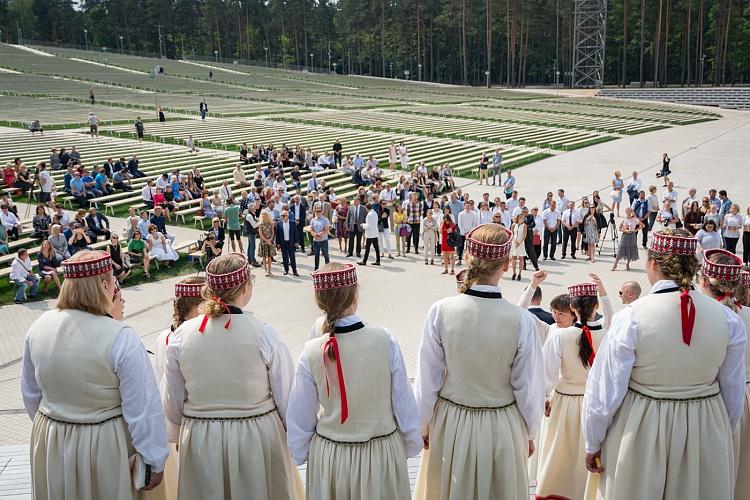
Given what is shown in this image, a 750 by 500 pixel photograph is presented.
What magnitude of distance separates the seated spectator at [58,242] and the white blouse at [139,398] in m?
11.5

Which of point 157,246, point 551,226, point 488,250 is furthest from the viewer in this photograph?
point 551,226

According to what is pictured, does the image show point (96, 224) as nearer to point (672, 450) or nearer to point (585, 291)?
point (585, 291)

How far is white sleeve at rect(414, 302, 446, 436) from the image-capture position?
13.2 ft

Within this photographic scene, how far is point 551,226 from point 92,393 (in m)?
14.4

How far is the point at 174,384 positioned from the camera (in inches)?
163

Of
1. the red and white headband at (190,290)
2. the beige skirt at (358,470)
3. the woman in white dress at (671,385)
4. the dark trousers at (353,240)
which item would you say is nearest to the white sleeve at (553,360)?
the woman in white dress at (671,385)

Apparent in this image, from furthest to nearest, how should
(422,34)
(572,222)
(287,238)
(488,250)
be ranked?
(422,34), (572,222), (287,238), (488,250)

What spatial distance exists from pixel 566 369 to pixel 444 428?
134cm

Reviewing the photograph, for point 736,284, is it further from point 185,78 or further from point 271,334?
point 185,78

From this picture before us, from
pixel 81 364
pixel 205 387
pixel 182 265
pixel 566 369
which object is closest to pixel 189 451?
pixel 205 387

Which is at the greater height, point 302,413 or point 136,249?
point 302,413

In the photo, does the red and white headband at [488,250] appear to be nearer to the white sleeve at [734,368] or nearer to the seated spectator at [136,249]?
the white sleeve at [734,368]

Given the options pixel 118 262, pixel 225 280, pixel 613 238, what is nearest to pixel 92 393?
pixel 225 280

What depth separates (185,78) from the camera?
7762 centimetres
